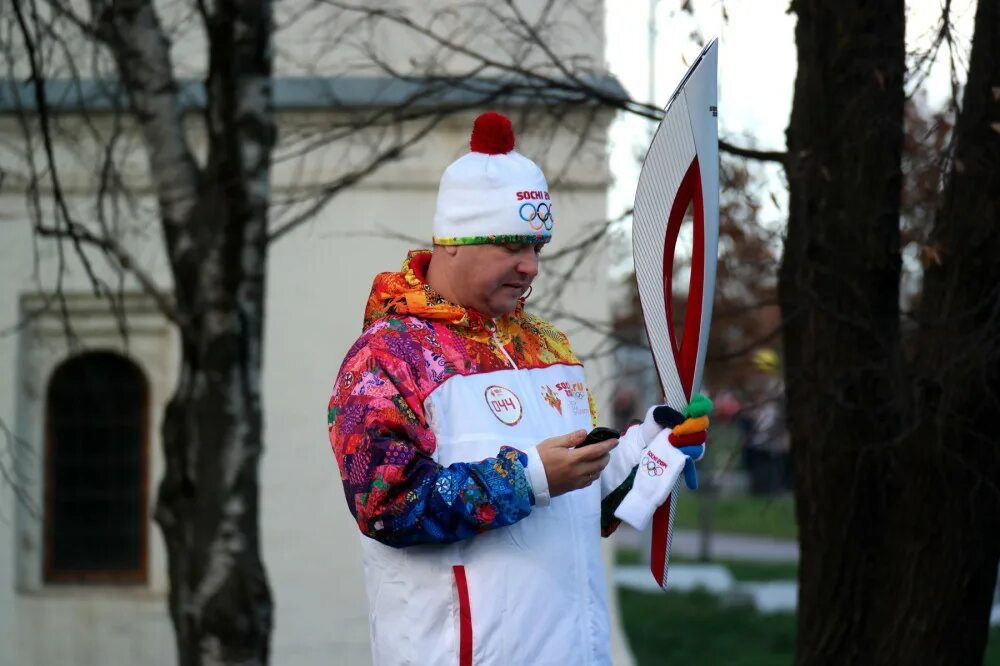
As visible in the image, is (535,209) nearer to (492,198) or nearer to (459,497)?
(492,198)

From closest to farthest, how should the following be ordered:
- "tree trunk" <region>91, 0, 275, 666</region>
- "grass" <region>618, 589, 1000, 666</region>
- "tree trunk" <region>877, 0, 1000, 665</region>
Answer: "tree trunk" <region>877, 0, 1000, 665</region> < "tree trunk" <region>91, 0, 275, 666</region> < "grass" <region>618, 589, 1000, 666</region>

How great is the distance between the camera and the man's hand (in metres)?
2.75

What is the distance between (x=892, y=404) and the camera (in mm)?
4938

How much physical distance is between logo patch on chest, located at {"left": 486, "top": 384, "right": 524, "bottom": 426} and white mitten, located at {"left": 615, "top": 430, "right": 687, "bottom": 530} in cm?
25

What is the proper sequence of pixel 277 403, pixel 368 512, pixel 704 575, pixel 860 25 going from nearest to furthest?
pixel 368 512 → pixel 860 25 → pixel 277 403 → pixel 704 575

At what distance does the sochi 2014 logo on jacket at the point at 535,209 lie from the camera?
9.72 ft

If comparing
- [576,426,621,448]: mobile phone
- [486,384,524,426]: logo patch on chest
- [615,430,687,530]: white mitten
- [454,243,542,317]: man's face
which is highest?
[454,243,542,317]: man's face

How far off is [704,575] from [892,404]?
10.8m

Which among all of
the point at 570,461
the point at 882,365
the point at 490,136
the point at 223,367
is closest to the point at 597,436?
the point at 570,461

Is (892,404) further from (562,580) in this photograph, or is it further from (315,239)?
(315,239)

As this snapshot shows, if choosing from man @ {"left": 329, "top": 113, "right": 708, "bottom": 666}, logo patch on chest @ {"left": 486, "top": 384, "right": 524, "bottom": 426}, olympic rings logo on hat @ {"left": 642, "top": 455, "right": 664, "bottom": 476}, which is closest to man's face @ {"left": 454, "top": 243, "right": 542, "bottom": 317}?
man @ {"left": 329, "top": 113, "right": 708, "bottom": 666}

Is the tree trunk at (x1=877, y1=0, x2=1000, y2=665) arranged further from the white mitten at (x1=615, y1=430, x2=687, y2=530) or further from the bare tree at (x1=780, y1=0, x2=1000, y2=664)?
the white mitten at (x1=615, y1=430, x2=687, y2=530)

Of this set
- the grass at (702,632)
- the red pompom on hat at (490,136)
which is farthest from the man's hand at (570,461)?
the grass at (702,632)

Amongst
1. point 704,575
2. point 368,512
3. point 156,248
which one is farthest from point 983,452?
point 704,575
